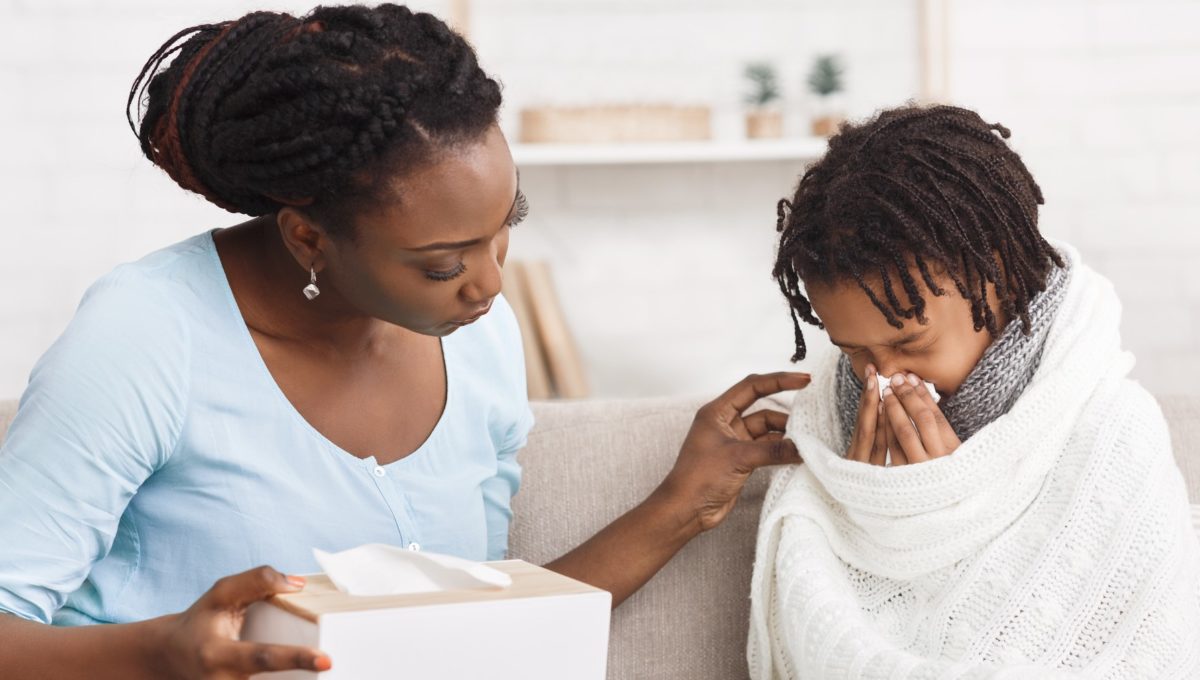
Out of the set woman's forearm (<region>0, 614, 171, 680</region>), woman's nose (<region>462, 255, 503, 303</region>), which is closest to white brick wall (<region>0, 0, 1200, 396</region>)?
woman's nose (<region>462, 255, 503, 303</region>)

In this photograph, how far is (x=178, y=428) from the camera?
3.74 feet

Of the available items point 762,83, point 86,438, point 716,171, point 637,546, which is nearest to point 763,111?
point 762,83

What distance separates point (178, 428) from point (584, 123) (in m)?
1.66

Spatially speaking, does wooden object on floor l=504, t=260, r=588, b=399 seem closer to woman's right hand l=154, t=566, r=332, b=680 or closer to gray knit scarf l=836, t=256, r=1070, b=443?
gray knit scarf l=836, t=256, r=1070, b=443

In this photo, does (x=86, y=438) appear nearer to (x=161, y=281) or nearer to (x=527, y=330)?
(x=161, y=281)

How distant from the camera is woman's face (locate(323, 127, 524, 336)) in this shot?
1054mm

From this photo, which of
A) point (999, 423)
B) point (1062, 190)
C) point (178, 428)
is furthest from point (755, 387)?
point (1062, 190)

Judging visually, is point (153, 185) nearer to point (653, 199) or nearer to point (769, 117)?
point (653, 199)

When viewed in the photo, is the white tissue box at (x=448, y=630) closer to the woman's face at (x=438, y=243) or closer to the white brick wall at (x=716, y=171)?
the woman's face at (x=438, y=243)

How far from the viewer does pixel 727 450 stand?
1.37m

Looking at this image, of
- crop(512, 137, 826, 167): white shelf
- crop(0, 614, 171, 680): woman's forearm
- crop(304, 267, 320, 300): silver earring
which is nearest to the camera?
crop(0, 614, 171, 680): woman's forearm

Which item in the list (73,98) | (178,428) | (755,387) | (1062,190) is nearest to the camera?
(178,428)

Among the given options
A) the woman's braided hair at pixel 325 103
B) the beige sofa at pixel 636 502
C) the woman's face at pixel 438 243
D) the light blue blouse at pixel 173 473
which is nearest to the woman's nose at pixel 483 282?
the woman's face at pixel 438 243

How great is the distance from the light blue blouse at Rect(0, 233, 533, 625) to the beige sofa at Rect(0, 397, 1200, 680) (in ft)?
0.55
